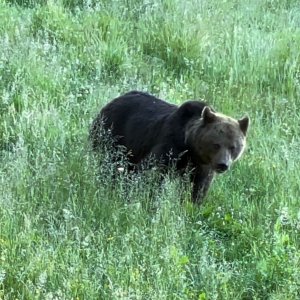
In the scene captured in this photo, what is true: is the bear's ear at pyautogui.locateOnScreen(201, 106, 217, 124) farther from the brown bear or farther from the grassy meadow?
the grassy meadow

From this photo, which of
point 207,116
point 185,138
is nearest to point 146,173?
point 185,138

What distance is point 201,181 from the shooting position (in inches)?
243

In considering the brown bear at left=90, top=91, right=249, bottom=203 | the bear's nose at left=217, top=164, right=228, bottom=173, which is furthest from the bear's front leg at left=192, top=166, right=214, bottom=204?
the bear's nose at left=217, top=164, right=228, bottom=173

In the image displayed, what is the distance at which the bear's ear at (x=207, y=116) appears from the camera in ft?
19.9

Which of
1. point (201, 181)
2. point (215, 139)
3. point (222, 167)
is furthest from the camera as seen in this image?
point (201, 181)

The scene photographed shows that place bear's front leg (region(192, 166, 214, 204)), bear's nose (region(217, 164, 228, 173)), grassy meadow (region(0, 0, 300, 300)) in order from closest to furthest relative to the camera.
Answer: grassy meadow (region(0, 0, 300, 300)) → bear's nose (region(217, 164, 228, 173)) → bear's front leg (region(192, 166, 214, 204))

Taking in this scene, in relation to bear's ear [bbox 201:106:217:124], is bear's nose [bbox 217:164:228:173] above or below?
below

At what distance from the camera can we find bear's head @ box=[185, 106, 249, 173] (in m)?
6.00

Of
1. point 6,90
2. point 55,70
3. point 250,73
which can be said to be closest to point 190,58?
point 250,73

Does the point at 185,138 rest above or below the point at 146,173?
above

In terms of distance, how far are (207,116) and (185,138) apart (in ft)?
0.76

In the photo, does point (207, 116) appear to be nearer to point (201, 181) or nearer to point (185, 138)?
point (185, 138)

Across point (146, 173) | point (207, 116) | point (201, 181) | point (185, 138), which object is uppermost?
point (207, 116)

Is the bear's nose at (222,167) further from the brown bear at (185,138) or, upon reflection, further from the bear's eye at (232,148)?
the bear's eye at (232,148)
